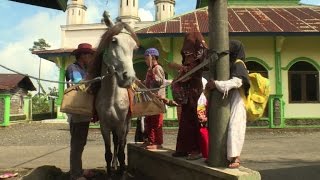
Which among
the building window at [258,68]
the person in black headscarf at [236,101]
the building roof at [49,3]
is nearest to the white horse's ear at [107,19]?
the building roof at [49,3]

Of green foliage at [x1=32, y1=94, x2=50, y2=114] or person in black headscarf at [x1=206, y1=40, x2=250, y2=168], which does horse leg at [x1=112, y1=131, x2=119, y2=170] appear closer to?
person in black headscarf at [x1=206, y1=40, x2=250, y2=168]

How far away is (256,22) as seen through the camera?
1864 cm

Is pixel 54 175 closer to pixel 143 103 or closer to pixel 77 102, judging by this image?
pixel 77 102

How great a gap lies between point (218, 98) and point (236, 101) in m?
0.18

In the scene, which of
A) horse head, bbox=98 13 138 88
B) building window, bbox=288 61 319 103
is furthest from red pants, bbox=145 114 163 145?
building window, bbox=288 61 319 103

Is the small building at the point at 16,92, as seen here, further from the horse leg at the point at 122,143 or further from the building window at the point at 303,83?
the horse leg at the point at 122,143

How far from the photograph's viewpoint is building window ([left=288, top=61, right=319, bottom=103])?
1877 cm

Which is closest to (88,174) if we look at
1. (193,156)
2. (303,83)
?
(193,156)

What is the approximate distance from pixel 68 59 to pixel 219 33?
20898mm

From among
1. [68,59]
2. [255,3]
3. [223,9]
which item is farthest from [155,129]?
[68,59]

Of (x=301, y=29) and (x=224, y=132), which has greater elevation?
(x=301, y=29)

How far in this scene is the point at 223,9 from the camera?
4.01 m

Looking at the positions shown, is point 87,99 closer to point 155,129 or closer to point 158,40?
point 155,129

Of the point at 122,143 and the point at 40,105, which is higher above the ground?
the point at 40,105
